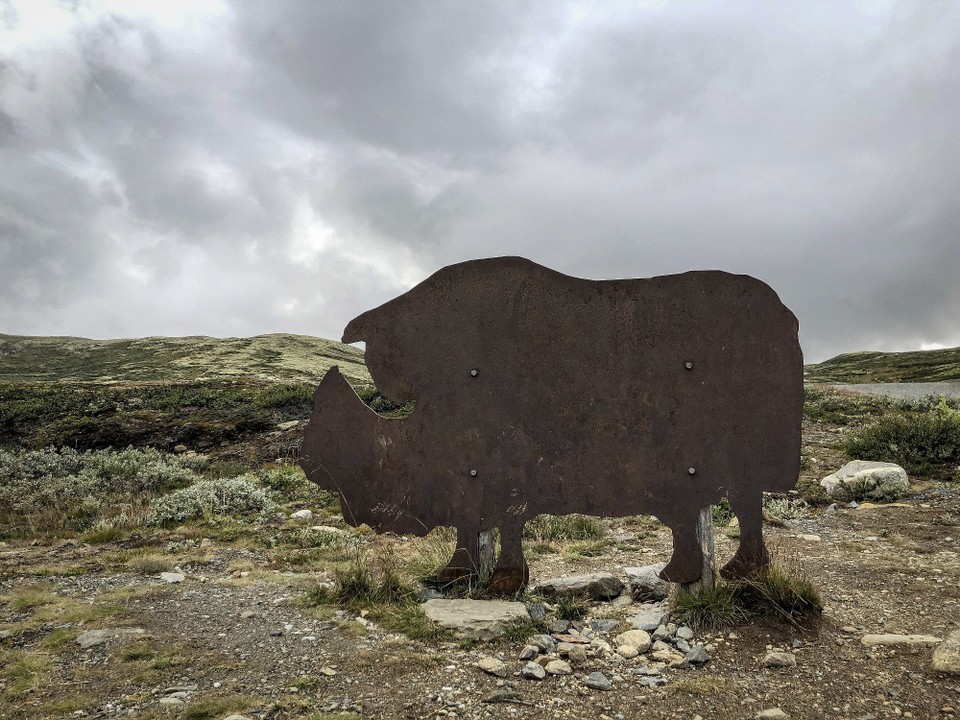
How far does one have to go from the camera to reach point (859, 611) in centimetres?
479

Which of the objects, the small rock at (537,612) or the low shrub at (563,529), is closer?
the small rock at (537,612)

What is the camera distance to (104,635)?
15.2 ft

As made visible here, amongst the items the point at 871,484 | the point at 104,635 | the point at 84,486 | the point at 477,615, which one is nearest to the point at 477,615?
the point at 477,615

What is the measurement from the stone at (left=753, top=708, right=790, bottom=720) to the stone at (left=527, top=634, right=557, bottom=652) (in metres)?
1.33

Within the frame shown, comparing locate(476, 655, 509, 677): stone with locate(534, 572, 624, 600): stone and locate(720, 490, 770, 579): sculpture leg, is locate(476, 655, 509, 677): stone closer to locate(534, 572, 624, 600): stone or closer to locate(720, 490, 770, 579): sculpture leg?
locate(534, 572, 624, 600): stone

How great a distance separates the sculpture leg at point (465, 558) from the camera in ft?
17.4

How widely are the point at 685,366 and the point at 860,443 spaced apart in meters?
8.70

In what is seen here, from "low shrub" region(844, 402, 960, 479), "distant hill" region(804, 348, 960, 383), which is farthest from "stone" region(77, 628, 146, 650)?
"distant hill" region(804, 348, 960, 383)

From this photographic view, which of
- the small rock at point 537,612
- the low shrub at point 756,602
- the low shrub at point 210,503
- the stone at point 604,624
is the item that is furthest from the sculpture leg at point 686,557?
the low shrub at point 210,503

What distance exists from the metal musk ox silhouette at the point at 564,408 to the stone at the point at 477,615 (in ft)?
1.11

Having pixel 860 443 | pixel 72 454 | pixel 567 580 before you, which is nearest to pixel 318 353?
pixel 72 454

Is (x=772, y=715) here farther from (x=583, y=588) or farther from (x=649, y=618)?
(x=583, y=588)

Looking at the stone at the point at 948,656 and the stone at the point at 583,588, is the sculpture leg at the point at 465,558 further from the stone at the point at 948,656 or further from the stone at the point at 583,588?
the stone at the point at 948,656

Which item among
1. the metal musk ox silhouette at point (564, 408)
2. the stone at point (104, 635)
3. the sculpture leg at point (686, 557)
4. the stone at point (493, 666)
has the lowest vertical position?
the stone at point (104, 635)
